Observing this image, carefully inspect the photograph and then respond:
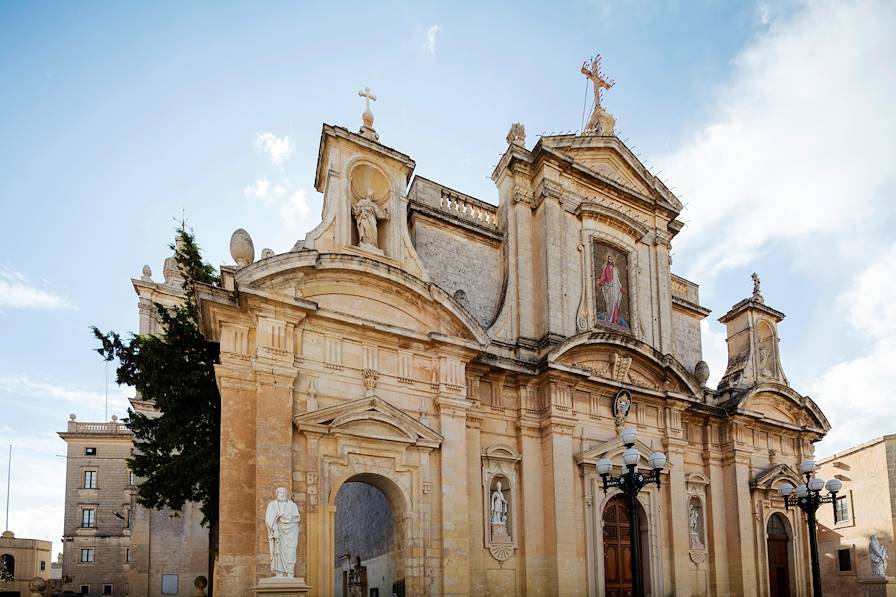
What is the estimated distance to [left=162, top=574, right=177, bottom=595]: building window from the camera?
2797cm

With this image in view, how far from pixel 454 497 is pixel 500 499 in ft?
6.54

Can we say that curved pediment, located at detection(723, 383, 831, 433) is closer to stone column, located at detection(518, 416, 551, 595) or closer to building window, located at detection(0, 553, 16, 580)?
stone column, located at detection(518, 416, 551, 595)

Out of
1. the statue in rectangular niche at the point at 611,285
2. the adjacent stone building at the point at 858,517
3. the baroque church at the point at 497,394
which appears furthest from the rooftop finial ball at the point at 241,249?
the adjacent stone building at the point at 858,517

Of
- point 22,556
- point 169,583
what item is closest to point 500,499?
point 169,583

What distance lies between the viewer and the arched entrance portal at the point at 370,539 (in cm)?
1598

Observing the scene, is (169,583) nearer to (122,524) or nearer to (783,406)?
(122,524)

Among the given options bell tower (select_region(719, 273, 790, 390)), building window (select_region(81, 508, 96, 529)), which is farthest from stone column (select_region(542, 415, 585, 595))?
building window (select_region(81, 508, 96, 529))

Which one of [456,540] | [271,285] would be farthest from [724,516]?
[271,285]

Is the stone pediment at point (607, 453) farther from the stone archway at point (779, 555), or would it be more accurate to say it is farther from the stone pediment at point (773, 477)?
the stone archway at point (779, 555)

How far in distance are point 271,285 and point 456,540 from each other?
21.7ft

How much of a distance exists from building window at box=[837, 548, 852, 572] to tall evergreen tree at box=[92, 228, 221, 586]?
2644 centimetres

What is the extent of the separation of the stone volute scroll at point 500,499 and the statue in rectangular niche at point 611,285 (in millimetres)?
5348

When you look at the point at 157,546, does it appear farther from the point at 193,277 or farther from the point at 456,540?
the point at 456,540

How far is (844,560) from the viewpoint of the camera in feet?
104
